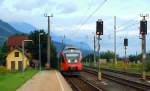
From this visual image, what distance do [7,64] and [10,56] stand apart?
2.02 meters

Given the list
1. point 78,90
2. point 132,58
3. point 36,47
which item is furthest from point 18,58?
point 78,90

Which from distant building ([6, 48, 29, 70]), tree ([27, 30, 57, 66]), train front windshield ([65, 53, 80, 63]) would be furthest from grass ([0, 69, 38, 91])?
tree ([27, 30, 57, 66])

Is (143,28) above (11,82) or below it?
above

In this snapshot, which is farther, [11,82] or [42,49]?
[42,49]

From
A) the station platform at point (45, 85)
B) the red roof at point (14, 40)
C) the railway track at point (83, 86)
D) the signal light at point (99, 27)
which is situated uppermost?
the red roof at point (14, 40)

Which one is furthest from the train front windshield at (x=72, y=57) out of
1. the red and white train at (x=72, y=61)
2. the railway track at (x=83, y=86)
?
the railway track at (x=83, y=86)

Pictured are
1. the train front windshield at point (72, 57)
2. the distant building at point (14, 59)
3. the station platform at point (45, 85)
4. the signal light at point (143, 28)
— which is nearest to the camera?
the station platform at point (45, 85)

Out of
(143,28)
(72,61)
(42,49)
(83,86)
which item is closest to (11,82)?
(83,86)

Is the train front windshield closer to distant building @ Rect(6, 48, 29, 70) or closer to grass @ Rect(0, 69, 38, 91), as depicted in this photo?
grass @ Rect(0, 69, 38, 91)

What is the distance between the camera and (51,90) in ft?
105

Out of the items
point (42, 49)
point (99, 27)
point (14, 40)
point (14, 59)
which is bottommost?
point (14, 59)

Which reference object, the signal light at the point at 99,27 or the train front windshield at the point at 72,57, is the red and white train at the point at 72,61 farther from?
the signal light at the point at 99,27

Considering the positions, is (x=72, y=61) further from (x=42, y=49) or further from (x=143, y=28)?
(x=42, y=49)

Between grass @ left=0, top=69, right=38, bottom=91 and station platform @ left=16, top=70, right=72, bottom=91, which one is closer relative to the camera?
grass @ left=0, top=69, right=38, bottom=91
